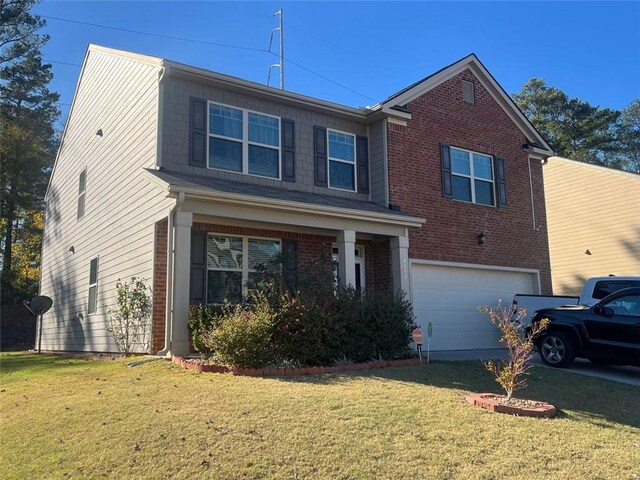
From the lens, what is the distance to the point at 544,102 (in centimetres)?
3981

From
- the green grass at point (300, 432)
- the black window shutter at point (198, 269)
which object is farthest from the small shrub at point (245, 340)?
the black window shutter at point (198, 269)

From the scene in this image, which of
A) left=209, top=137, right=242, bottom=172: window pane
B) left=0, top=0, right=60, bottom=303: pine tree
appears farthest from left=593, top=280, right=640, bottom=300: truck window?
left=0, top=0, right=60, bottom=303: pine tree

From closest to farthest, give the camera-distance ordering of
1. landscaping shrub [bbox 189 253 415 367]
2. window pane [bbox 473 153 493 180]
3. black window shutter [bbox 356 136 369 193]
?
landscaping shrub [bbox 189 253 415 367]
black window shutter [bbox 356 136 369 193]
window pane [bbox 473 153 493 180]

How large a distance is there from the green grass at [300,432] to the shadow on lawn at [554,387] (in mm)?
48

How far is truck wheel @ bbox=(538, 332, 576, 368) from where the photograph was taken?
32.7ft

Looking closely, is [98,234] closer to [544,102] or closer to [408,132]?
[408,132]

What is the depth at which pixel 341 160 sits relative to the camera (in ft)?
45.1

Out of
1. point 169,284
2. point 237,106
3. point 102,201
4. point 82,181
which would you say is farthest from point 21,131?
point 169,284

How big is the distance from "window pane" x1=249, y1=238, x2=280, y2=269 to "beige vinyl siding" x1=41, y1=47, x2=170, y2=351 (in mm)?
2160

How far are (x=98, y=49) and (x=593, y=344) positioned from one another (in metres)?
14.9

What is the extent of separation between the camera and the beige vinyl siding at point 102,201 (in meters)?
11.8

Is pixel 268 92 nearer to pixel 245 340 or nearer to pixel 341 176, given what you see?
pixel 341 176

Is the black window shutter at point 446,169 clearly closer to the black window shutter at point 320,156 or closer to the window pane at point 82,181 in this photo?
the black window shutter at point 320,156

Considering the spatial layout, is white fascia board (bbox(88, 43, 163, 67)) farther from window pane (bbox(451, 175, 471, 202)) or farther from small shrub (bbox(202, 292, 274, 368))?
window pane (bbox(451, 175, 471, 202))
